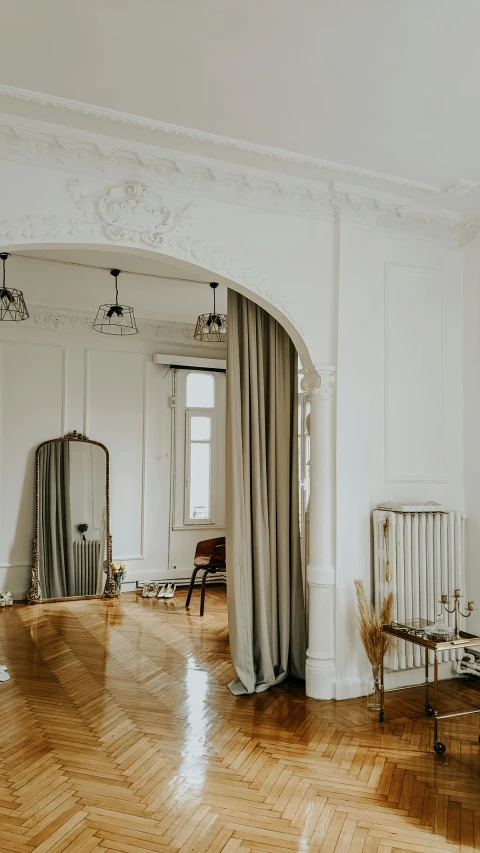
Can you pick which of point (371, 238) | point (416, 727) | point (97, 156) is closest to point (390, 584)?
point (416, 727)

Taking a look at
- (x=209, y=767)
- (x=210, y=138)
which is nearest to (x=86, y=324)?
(x=210, y=138)

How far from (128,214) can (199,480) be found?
481cm

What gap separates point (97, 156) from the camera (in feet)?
11.6

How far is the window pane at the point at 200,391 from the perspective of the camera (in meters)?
8.05

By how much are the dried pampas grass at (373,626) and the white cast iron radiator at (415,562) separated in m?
0.17

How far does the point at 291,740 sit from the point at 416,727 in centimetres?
76

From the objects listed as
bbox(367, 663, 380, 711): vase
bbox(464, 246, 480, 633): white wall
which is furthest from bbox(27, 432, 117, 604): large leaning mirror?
bbox(464, 246, 480, 633): white wall

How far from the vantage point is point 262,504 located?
4273mm

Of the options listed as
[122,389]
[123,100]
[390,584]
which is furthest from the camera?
[122,389]

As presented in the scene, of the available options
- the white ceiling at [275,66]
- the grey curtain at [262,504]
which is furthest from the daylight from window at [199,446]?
the white ceiling at [275,66]

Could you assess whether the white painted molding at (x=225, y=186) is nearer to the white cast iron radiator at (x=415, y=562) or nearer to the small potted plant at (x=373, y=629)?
the white cast iron radiator at (x=415, y=562)

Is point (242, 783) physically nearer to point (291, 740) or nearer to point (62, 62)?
point (291, 740)

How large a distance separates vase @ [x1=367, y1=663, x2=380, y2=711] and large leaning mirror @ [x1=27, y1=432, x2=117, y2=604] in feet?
12.5

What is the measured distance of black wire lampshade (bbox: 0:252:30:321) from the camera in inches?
211
